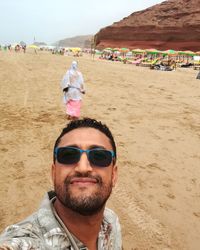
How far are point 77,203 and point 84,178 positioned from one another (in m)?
0.14

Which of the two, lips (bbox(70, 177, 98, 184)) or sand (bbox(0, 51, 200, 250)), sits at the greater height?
lips (bbox(70, 177, 98, 184))

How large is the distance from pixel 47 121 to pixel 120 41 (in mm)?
63083

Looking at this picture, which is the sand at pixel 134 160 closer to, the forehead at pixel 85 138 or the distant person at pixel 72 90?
the distant person at pixel 72 90

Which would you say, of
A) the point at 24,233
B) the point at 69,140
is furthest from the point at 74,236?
the point at 69,140

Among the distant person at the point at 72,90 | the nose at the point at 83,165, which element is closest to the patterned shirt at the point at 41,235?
the nose at the point at 83,165

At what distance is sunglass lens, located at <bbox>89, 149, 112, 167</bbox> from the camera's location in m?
1.63

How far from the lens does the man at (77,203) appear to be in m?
1.34

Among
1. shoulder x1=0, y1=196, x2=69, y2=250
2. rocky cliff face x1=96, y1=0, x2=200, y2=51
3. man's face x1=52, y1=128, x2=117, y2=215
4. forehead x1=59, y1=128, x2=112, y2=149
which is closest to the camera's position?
shoulder x1=0, y1=196, x2=69, y2=250

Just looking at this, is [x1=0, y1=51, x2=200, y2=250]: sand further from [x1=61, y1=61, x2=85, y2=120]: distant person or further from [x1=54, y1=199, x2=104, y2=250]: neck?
[x1=54, y1=199, x2=104, y2=250]: neck

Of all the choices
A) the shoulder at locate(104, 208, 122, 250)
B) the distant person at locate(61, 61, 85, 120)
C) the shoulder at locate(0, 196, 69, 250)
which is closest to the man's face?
the shoulder at locate(0, 196, 69, 250)

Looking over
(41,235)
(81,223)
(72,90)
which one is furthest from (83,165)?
(72,90)

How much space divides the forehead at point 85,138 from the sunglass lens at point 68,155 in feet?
0.20

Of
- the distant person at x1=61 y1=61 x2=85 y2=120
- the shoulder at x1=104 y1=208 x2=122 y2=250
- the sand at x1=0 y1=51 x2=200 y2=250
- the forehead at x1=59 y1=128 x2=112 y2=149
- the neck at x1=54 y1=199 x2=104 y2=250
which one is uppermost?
the forehead at x1=59 y1=128 x2=112 y2=149

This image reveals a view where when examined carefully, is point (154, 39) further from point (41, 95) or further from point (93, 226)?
point (93, 226)
